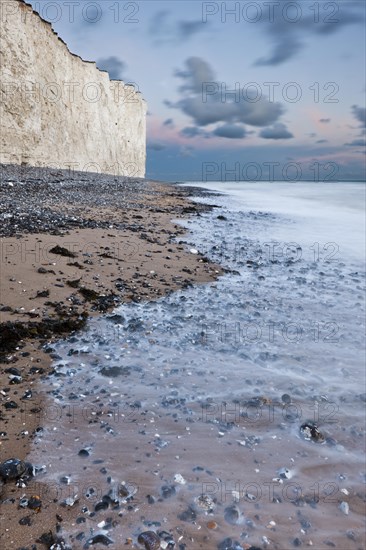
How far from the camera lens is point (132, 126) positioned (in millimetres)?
57156

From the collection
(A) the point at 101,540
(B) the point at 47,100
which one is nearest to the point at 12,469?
(A) the point at 101,540

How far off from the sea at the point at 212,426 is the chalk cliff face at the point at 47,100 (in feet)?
78.0

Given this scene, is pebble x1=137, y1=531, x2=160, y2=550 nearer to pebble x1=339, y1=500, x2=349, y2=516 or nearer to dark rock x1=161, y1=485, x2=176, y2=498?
dark rock x1=161, y1=485, x2=176, y2=498

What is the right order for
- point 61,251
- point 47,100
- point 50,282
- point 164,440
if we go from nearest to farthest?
point 164,440, point 50,282, point 61,251, point 47,100

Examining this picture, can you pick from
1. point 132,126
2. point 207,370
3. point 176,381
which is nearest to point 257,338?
point 207,370

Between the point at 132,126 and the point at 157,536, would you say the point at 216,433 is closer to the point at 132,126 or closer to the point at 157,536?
the point at 157,536

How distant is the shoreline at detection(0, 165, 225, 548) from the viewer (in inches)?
94.7

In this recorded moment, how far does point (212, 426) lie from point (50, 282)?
3.12 meters

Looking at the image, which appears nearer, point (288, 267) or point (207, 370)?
point (207, 370)

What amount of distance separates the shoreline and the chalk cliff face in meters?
17.7

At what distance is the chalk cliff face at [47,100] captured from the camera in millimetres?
24422

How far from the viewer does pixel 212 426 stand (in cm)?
269

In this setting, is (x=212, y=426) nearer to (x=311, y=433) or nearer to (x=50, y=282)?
(x=311, y=433)

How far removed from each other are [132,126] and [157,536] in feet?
199
